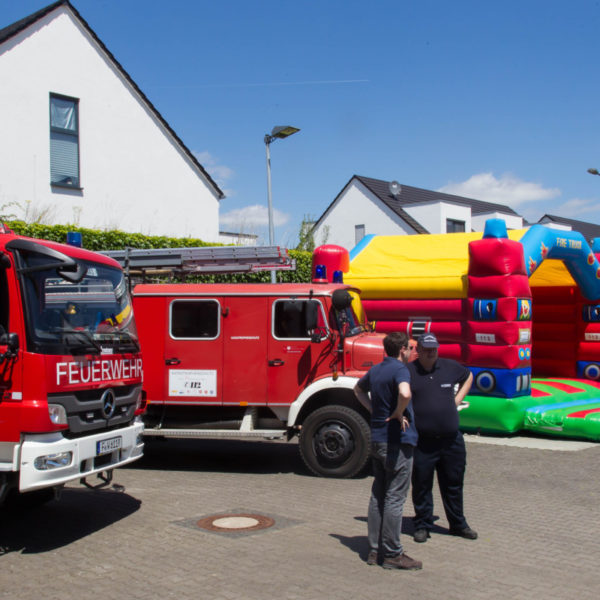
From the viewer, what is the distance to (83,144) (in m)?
17.3

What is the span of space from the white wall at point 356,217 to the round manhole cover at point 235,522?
112 feet

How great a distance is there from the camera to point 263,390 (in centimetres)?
926

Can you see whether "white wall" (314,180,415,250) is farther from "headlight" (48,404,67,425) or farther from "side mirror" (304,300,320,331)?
"headlight" (48,404,67,425)

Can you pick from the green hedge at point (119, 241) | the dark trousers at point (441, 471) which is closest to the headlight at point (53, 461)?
the dark trousers at point (441, 471)

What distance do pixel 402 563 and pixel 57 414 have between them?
9.86 ft

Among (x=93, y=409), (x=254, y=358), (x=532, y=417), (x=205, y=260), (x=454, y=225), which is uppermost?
(x=454, y=225)

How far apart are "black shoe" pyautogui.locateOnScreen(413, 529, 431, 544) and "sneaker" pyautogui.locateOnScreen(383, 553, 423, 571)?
643 mm

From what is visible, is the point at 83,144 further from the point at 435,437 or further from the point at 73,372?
the point at 435,437

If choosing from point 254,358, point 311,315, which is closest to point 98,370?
point 254,358

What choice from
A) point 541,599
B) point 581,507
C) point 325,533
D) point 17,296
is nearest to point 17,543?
point 17,296

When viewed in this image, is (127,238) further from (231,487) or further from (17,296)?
(17,296)

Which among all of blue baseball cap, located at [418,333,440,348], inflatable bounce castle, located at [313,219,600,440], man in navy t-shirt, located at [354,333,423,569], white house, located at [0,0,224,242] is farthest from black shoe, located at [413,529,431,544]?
white house, located at [0,0,224,242]

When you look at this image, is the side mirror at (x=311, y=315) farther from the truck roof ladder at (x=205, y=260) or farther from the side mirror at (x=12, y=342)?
the side mirror at (x=12, y=342)

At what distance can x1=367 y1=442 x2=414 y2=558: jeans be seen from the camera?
560cm
